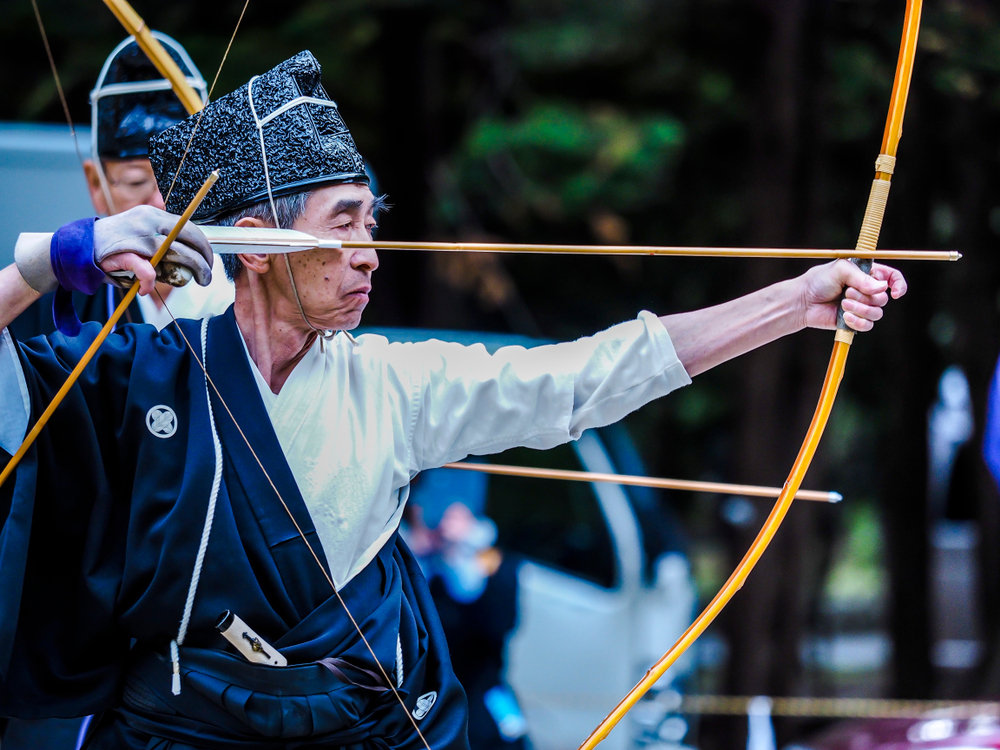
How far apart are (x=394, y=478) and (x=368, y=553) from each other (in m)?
0.12

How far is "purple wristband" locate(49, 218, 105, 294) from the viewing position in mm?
1578

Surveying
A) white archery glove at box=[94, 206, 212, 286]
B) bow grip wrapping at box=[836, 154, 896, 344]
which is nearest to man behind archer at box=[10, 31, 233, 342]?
white archery glove at box=[94, 206, 212, 286]

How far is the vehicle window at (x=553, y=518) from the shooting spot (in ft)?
18.2

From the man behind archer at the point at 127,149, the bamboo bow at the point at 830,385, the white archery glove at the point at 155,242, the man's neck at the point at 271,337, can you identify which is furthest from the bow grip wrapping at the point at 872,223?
the man behind archer at the point at 127,149

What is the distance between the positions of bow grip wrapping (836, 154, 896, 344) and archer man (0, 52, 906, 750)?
0.09 feet

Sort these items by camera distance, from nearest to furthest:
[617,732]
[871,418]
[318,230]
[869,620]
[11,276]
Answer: [11,276] < [318,230] < [617,732] < [871,418] < [869,620]

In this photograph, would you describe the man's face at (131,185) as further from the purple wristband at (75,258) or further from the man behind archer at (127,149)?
the purple wristband at (75,258)

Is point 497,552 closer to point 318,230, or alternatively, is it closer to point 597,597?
point 597,597

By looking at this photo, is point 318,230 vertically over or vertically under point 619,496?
over

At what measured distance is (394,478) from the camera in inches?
74.9

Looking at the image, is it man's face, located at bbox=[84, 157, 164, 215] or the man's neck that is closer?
the man's neck

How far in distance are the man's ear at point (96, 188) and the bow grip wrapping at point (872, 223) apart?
1663mm

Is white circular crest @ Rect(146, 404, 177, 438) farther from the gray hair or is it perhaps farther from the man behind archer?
the man behind archer

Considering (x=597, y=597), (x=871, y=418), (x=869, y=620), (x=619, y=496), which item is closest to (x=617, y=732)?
(x=597, y=597)
